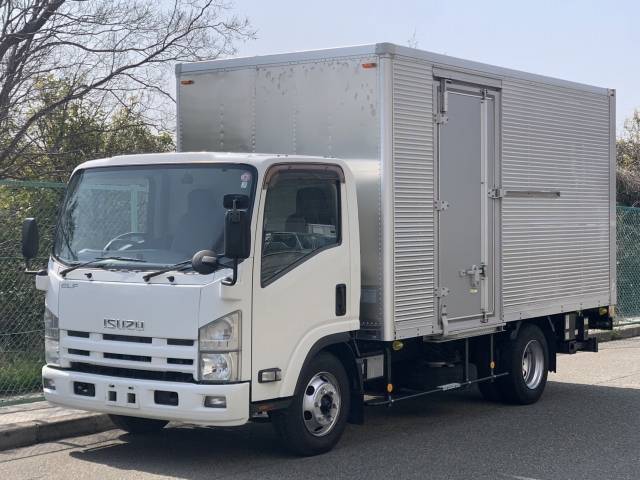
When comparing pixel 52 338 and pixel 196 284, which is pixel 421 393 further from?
pixel 52 338

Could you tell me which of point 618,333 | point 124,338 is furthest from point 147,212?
point 618,333

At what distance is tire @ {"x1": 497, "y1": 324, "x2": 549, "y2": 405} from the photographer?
10664 millimetres

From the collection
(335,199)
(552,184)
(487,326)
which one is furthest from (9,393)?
(552,184)

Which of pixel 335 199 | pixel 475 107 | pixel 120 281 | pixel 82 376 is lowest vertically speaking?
pixel 82 376

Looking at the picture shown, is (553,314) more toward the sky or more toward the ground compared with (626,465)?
more toward the sky

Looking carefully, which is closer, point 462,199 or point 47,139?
point 462,199

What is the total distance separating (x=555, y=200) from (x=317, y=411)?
4362 mm

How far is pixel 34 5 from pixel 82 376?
27.8 ft

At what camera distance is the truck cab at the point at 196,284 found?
24.2 feet

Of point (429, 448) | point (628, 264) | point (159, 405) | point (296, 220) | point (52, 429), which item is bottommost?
point (429, 448)

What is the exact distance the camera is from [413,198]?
8.93 metres

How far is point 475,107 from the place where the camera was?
9.95 metres

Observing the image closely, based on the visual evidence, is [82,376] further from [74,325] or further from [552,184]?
[552,184]

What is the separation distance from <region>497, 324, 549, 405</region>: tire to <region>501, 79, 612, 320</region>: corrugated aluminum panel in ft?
1.20
